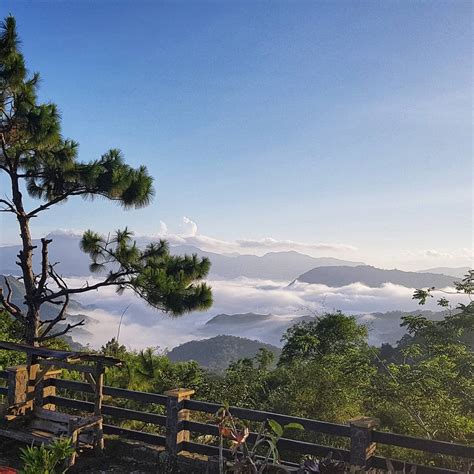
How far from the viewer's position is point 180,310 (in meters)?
15.3

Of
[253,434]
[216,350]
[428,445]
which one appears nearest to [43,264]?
[253,434]

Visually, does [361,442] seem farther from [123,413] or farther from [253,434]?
[123,413]

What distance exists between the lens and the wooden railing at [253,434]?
645cm

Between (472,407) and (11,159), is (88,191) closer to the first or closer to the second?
(11,159)

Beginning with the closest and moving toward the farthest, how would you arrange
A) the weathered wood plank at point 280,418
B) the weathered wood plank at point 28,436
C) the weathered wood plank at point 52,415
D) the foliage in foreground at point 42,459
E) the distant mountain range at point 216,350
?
1. the foliage in foreground at point 42,459
2. the weathered wood plank at point 280,418
3. the weathered wood plank at point 28,436
4. the weathered wood plank at point 52,415
5. the distant mountain range at point 216,350

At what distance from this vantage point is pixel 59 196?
1612 cm

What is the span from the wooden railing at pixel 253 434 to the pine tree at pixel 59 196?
19.5 ft

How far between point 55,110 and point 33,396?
8.74 m

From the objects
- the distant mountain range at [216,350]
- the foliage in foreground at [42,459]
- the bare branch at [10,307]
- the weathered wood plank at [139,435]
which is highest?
the bare branch at [10,307]

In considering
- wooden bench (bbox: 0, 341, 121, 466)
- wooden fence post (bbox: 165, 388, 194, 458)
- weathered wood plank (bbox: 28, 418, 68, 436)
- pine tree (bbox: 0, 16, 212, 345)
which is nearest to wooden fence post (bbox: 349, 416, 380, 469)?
wooden fence post (bbox: 165, 388, 194, 458)

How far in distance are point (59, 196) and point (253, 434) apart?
1103 centimetres

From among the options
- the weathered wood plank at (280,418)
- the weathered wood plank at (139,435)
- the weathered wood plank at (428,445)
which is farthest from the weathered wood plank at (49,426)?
the weathered wood plank at (428,445)

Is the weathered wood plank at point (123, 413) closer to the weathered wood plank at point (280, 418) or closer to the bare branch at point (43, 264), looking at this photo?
the weathered wood plank at point (280, 418)

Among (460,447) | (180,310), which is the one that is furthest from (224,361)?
(460,447)
